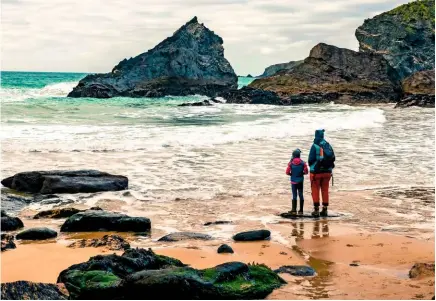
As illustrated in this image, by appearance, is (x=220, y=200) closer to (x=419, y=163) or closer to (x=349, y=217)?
(x=349, y=217)

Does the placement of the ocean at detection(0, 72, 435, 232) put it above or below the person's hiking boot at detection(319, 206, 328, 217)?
above

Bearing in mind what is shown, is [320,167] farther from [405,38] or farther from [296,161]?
[405,38]

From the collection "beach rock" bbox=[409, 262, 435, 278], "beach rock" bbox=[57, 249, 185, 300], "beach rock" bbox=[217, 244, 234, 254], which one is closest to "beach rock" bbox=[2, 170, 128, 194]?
"beach rock" bbox=[217, 244, 234, 254]

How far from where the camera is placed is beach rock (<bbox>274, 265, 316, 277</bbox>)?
8.10 meters

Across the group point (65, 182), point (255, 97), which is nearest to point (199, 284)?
point (65, 182)

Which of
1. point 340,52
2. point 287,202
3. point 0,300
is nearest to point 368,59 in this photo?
point 340,52

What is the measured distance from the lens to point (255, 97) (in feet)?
195

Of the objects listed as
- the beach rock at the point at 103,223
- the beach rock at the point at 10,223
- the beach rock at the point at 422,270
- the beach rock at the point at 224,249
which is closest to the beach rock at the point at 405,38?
the beach rock at the point at 103,223

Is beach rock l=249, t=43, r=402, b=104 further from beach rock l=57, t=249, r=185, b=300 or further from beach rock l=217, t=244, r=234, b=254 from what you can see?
beach rock l=57, t=249, r=185, b=300

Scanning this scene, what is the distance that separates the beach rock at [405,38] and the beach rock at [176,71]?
23.1 meters

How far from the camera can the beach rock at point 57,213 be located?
38.6ft

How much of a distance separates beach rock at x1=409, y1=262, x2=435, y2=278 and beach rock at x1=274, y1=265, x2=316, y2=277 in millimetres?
1245

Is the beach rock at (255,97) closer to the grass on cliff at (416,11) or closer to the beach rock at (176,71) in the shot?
the beach rock at (176,71)

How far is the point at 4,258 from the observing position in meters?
8.64
